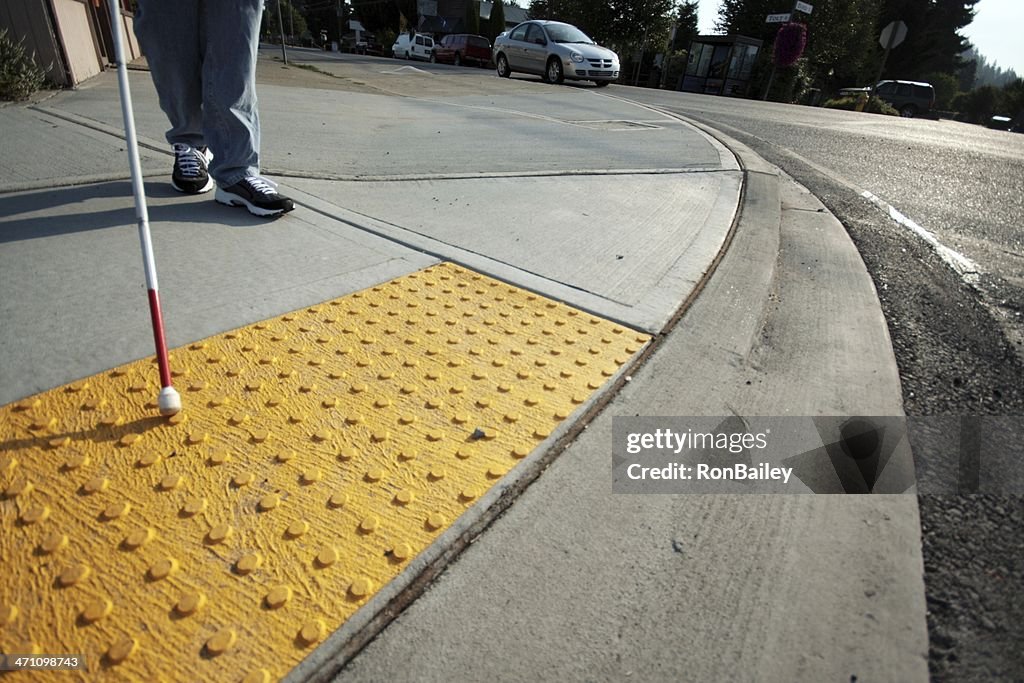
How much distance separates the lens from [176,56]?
284 cm

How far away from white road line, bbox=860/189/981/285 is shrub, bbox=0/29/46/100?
7.53 meters

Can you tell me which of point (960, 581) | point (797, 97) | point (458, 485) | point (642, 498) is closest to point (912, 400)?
point (960, 581)

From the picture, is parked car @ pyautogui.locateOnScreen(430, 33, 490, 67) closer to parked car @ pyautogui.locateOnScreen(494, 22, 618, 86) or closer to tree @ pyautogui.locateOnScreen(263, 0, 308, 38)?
parked car @ pyautogui.locateOnScreen(494, 22, 618, 86)

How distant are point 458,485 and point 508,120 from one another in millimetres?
6678

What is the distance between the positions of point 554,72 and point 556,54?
493 mm

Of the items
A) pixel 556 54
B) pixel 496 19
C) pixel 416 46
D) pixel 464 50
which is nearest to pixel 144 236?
pixel 556 54

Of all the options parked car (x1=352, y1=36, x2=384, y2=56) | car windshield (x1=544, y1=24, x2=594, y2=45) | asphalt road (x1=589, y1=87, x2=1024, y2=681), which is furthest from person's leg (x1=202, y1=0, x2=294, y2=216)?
parked car (x1=352, y1=36, x2=384, y2=56)

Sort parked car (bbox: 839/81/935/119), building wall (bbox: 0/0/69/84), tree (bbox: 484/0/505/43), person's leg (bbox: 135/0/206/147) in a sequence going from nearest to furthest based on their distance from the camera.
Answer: person's leg (bbox: 135/0/206/147) → building wall (bbox: 0/0/69/84) → parked car (bbox: 839/81/935/119) → tree (bbox: 484/0/505/43)

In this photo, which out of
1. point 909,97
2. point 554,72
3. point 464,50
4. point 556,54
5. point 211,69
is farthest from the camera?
point 464,50

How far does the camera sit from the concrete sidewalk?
113 cm

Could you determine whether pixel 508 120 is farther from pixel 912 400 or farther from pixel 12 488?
pixel 12 488

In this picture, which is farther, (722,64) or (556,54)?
(722,64)

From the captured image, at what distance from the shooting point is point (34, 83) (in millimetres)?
5398

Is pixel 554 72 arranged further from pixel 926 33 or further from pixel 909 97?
pixel 926 33
